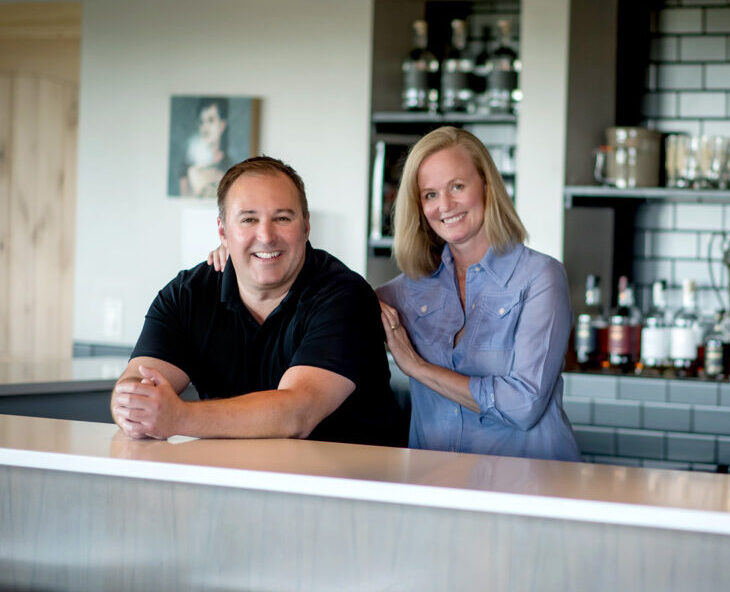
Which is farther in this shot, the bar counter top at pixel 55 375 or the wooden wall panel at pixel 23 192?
the wooden wall panel at pixel 23 192

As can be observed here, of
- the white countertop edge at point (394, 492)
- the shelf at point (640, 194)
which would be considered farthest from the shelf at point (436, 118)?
the white countertop edge at point (394, 492)

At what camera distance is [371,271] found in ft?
12.9

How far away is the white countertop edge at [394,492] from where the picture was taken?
3.91ft

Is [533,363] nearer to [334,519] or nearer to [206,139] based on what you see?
[334,519]

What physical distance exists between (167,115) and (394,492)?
3.26 metres

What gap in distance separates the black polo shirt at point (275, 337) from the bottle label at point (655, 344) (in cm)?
177

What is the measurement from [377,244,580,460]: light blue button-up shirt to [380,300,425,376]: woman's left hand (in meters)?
0.06

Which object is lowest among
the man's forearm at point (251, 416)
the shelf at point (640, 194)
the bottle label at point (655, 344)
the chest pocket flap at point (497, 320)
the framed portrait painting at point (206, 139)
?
the man's forearm at point (251, 416)

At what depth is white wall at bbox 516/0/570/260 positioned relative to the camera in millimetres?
3633

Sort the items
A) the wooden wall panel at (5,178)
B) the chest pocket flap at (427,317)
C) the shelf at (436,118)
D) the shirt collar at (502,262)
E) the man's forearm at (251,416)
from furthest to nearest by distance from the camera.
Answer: the wooden wall panel at (5,178) < the shelf at (436,118) < the chest pocket flap at (427,317) < the shirt collar at (502,262) < the man's forearm at (251,416)

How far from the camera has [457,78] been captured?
3.83 metres

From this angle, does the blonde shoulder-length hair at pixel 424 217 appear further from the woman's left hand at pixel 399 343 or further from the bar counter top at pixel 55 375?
the bar counter top at pixel 55 375

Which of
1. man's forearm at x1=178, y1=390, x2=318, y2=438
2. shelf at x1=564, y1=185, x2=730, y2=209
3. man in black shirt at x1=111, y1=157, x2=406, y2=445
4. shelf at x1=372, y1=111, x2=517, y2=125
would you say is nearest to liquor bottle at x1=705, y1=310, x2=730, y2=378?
shelf at x1=564, y1=185, x2=730, y2=209

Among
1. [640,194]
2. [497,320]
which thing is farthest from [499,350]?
[640,194]
